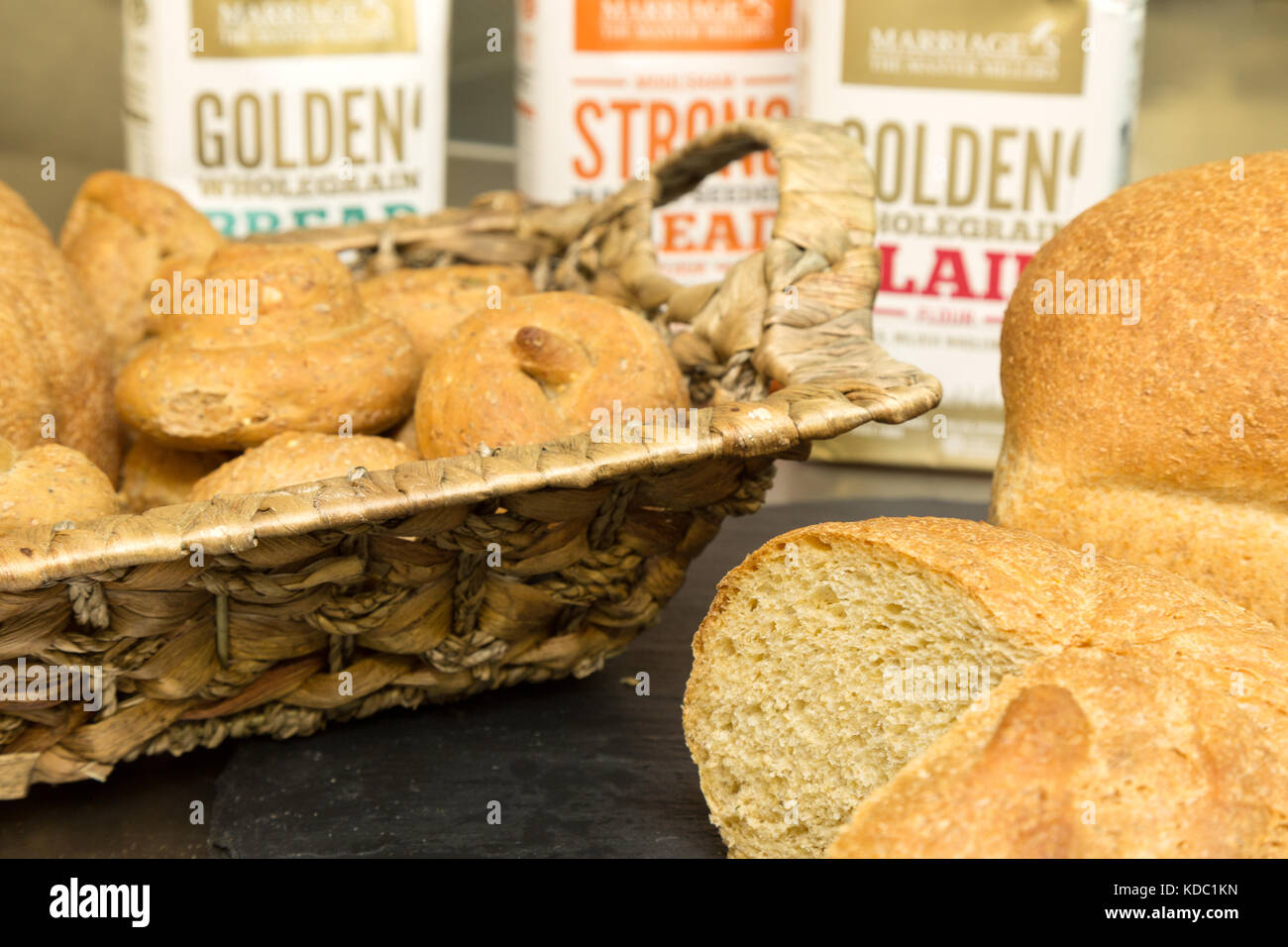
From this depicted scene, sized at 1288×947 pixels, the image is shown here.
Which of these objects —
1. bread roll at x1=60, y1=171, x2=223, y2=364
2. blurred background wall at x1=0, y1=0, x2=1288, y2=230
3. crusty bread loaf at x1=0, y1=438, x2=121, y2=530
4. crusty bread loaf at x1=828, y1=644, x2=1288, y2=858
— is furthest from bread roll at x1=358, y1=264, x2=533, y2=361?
blurred background wall at x1=0, y1=0, x2=1288, y2=230

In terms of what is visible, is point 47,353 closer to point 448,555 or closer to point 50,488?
point 50,488

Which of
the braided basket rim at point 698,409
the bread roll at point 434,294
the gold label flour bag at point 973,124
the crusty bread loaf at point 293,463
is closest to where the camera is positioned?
the braided basket rim at point 698,409

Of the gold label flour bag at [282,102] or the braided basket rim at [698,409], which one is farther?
the gold label flour bag at [282,102]

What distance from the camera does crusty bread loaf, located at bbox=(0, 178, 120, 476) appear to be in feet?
3.66

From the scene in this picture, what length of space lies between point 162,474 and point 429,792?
410 millimetres

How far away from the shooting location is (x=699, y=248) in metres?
1.93

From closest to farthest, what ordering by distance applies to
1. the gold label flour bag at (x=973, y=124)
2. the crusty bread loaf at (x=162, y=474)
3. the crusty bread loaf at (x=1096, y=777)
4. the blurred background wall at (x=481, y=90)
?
the crusty bread loaf at (x=1096, y=777), the crusty bread loaf at (x=162, y=474), the gold label flour bag at (x=973, y=124), the blurred background wall at (x=481, y=90)

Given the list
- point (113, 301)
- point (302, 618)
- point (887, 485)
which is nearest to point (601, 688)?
point (302, 618)

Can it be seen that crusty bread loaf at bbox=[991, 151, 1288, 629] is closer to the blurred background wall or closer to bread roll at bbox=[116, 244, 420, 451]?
bread roll at bbox=[116, 244, 420, 451]

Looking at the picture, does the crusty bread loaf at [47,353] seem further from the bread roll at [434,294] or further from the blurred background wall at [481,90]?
the blurred background wall at [481,90]

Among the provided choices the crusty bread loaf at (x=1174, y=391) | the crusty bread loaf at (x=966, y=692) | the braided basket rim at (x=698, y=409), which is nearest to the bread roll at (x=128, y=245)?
the braided basket rim at (x=698, y=409)

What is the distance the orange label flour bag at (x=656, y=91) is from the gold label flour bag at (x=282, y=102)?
0.54 feet

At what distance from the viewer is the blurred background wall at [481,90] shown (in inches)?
75.9

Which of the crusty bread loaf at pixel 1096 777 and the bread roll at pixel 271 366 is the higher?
the bread roll at pixel 271 366
